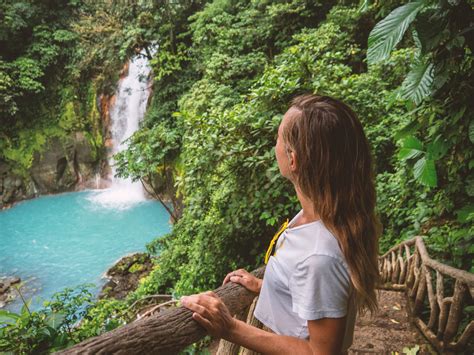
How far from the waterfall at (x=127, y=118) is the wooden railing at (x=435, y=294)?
478 inches

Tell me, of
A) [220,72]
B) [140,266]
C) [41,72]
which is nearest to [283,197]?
[220,72]

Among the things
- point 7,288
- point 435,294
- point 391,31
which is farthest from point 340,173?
point 7,288

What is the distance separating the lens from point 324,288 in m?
0.91

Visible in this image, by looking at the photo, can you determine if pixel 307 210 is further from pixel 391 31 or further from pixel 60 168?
pixel 60 168

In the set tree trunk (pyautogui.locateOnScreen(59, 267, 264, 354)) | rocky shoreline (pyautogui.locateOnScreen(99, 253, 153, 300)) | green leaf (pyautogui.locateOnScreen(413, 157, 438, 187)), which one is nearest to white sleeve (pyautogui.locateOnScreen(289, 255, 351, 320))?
tree trunk (pyautogui.locateOnScreen(59, 267, 264, 354))

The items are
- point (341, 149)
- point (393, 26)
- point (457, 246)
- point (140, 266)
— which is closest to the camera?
point (341, 149)

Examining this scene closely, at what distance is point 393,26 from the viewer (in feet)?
6.11

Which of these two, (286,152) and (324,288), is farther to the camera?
(286,152)

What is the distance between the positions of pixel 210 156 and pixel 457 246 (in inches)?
100

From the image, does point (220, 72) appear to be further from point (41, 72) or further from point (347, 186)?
point (41, 72)

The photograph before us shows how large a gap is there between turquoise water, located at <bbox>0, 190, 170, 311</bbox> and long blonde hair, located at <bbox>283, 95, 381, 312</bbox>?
862cm

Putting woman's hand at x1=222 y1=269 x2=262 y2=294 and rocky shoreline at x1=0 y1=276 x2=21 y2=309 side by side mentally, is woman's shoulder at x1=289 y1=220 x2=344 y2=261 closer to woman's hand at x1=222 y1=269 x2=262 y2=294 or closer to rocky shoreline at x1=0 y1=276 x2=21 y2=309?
woman's hand at x1=222 y1=269 x2=262 y2=294

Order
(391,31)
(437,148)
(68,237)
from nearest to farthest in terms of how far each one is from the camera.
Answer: (391,31) < (437,148) < (68,237)

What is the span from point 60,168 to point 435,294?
16.2m
